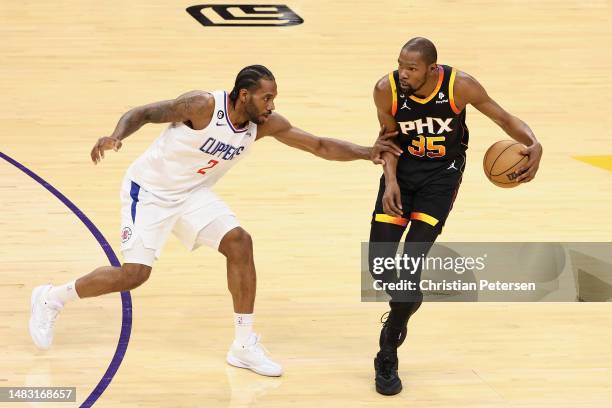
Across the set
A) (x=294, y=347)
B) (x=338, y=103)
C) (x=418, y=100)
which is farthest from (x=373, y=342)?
(x=338, y=103)

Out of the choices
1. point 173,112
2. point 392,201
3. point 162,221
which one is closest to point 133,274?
point 162,221

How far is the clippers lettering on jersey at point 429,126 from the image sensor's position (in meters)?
7.48

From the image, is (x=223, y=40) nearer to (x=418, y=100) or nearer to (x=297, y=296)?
(x=297, y=296)

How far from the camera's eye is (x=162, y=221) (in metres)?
7.64

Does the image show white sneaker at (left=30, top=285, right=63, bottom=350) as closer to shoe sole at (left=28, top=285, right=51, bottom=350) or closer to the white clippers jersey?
shoe sole at (left=28, top=285, right=51, bottom=350)

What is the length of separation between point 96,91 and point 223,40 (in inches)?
86.4

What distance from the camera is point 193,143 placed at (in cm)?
750

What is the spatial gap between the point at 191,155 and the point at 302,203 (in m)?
3.22

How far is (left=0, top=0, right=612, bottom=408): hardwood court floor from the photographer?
7.69 m

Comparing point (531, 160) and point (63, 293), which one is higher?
point (531, 160)

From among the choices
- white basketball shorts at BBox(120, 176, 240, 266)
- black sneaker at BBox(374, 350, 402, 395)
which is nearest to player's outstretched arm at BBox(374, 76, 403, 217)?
black sneaker at BBox(374, 350, 402, 395)

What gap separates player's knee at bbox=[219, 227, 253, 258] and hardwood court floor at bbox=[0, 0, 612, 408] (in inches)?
30.8

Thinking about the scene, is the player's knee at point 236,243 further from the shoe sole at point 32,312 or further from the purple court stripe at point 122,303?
the shoe sole at point 32,312

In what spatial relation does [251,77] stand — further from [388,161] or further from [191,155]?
[388,161]
